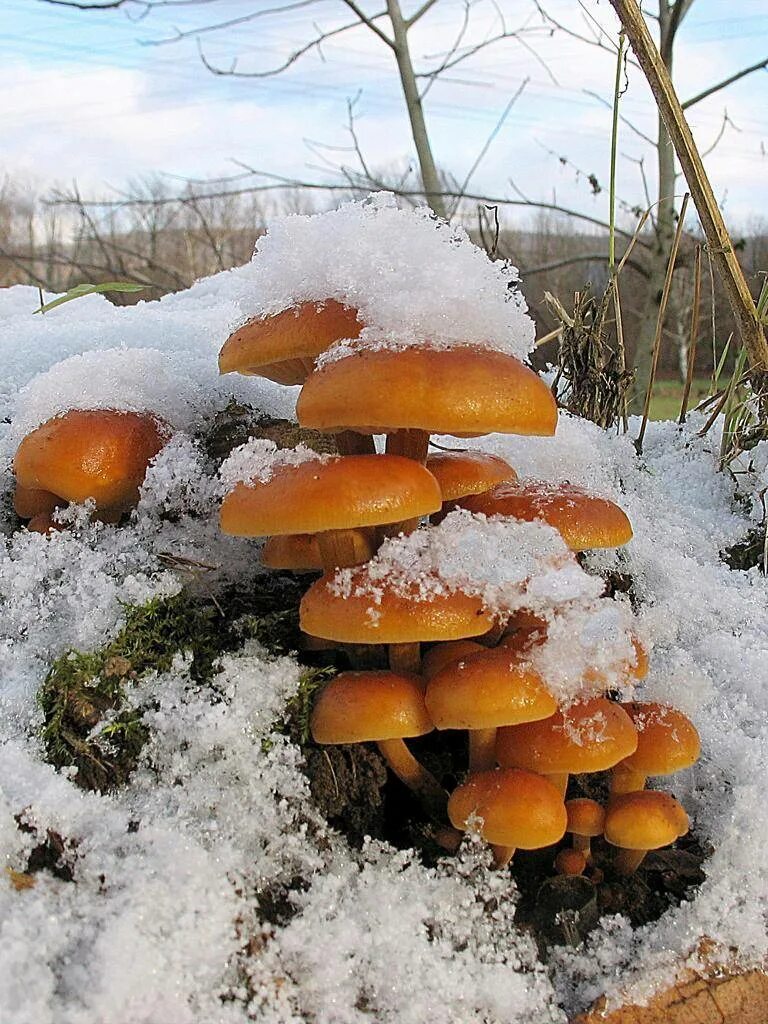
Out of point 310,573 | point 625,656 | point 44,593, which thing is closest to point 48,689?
point 44,593

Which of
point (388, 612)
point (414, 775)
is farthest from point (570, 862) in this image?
point (388, 612)

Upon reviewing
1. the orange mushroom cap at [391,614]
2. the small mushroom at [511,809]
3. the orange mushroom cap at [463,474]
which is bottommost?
the small mushroom at [511,809]

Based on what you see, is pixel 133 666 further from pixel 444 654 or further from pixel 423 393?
pixel 423 393

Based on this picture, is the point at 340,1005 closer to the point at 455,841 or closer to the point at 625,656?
the point at 455,841

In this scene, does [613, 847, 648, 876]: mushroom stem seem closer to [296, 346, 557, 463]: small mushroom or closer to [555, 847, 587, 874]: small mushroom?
[555, 847, 587, 874]: small mushroom

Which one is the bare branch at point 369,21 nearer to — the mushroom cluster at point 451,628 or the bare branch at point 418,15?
the bare branch at point 418,15

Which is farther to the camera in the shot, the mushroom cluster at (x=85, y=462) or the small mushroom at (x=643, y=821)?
the mushroom cluster at (x=85, y=462)

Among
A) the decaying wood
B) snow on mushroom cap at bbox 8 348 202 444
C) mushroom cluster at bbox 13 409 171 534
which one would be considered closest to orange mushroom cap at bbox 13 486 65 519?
mushroom cluster at bbox 13 409 171 534

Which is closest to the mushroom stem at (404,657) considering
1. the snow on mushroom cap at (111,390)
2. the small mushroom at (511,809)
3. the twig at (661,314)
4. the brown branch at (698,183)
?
the small mushroom at (511,809)
